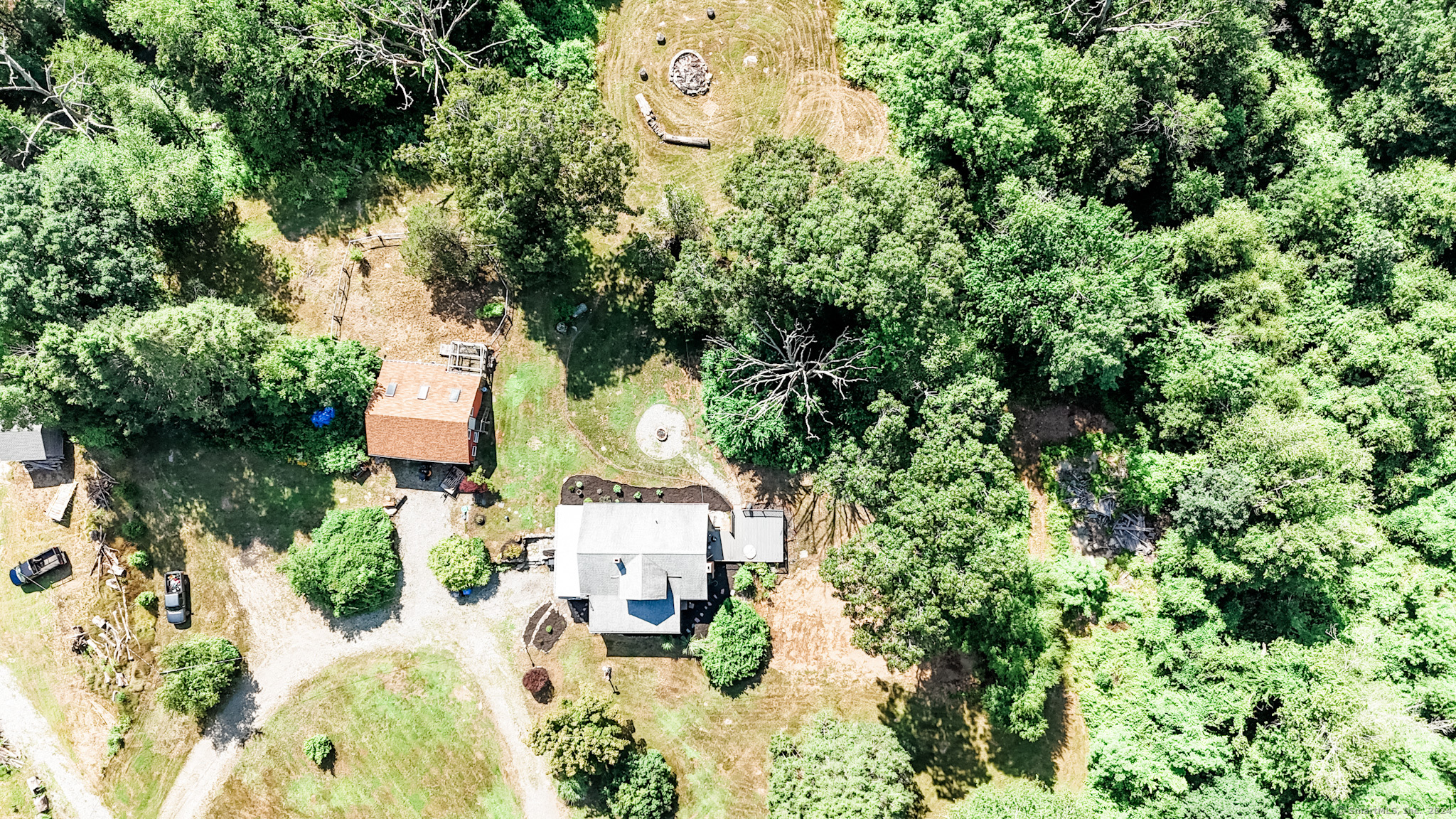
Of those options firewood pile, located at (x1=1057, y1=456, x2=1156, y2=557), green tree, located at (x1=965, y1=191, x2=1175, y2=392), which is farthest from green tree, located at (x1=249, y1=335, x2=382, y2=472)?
firewood pile, located at (x1=1057, y1=456, x2=1156, y2=557)

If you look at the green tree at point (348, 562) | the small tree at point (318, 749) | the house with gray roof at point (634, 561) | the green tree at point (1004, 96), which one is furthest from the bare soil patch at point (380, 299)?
the green tree at point (1004, 96)

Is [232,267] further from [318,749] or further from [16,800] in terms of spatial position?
[16,800]

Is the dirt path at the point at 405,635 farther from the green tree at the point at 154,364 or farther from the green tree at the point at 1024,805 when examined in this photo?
the green tree at the point at 1024,805

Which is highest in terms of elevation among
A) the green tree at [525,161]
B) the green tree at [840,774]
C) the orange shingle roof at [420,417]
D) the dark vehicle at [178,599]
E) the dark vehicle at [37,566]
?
the green tree at [525,161]

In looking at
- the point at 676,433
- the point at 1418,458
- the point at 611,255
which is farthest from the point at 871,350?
the point at 1418,458

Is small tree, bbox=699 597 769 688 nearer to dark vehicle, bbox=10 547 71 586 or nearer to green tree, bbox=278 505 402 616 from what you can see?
green tree, bbox=278 505 402 616

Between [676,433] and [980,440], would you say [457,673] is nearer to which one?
[676,433]

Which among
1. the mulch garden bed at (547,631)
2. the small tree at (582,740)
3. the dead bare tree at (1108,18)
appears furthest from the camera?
the mulch garden bed at (547,631)
